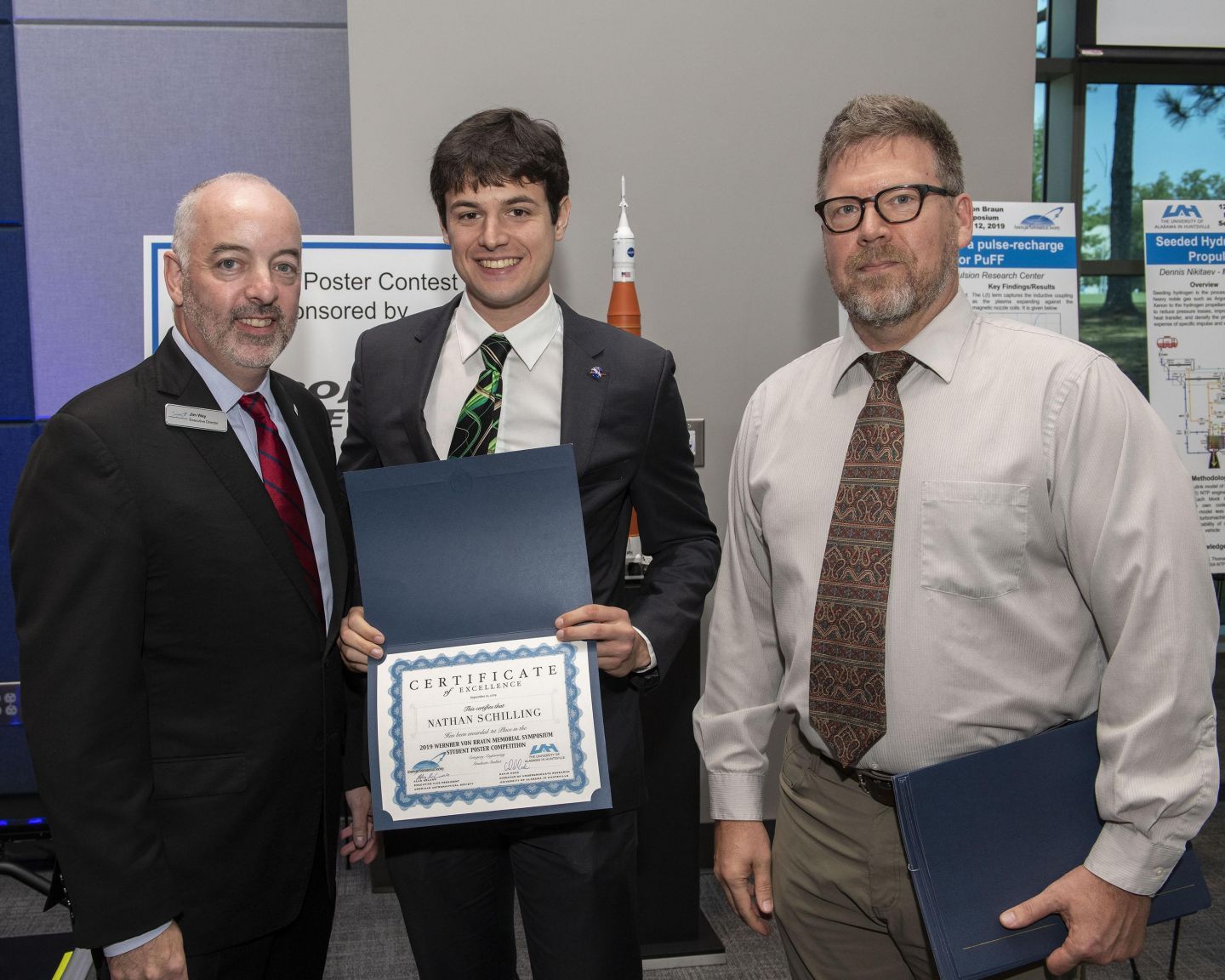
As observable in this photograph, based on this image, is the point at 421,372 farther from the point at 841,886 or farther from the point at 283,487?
the point at 841,886

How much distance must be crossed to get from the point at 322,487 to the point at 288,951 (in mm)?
722

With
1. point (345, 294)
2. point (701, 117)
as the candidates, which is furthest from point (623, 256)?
point (345, 294)

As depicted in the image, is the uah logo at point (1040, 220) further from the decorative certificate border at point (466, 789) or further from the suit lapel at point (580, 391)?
the decorative certificate border at point (466, 789)

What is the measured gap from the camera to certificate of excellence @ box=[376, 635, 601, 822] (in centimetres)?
131

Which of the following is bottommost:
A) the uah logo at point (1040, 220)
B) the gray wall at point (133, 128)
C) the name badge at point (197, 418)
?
the name badge at point (197, 418)

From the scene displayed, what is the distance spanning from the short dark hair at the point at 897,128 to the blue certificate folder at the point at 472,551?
62cm

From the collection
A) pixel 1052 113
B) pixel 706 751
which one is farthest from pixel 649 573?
pixel 1052 113

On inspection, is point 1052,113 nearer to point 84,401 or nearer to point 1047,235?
point 1047,235

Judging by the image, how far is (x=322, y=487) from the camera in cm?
154

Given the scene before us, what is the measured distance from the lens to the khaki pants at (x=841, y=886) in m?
1.30

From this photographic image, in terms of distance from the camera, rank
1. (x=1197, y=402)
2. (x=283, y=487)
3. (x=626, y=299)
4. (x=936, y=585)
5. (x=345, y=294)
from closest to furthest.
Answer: (x=936, y=585), (x=283, y=487), (x=626, y=299), (x=345, y=294), (x=1197, y=402)

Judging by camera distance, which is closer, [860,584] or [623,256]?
[860,584]

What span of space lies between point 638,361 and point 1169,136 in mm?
3627

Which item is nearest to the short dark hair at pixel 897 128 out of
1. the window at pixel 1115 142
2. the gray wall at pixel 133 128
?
the gray wall at pixel 133 128
